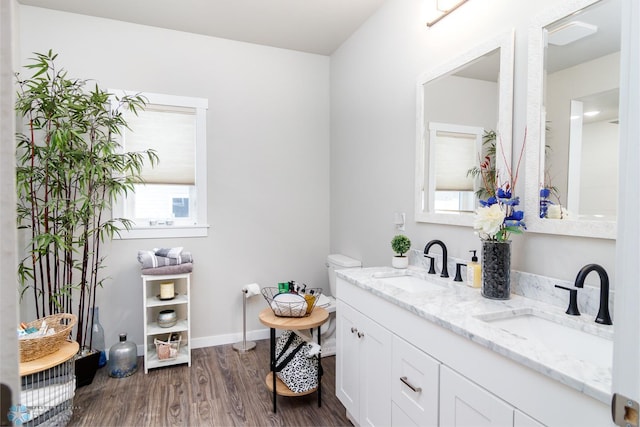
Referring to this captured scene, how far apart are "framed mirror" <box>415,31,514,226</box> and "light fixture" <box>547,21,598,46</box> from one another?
7.5 inches

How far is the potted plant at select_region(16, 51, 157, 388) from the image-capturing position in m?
2.50

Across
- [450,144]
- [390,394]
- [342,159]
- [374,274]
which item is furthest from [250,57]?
[390,394]

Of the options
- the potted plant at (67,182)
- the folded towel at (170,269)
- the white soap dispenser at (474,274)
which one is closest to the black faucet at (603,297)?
the white soap dispenser at (474,274)

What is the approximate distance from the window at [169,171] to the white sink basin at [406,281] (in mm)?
1822

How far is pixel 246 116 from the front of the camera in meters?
3.38

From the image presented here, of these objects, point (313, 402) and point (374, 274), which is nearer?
point (374, 274)

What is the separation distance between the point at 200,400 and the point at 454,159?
2.26m

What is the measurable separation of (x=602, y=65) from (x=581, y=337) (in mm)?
1000

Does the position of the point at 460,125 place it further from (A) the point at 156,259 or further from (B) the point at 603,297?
(A) the point at 156,259

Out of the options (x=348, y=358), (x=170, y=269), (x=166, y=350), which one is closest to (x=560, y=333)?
(x=348, y=358)

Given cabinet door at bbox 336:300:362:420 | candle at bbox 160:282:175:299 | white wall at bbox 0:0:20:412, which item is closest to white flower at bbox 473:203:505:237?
cabinet door at bbox 336:300:362:420

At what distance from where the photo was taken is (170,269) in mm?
2781

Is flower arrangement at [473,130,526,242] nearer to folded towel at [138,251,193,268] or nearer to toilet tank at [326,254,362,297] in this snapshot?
toilet tank at [326,254,362,297]

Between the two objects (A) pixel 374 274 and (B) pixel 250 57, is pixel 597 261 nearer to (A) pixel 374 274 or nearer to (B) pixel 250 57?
(A) pixel 374 274
